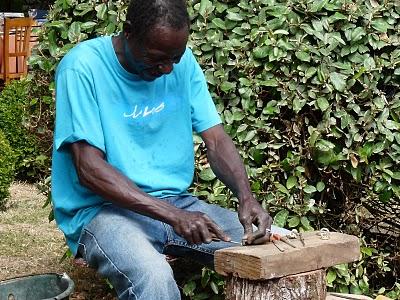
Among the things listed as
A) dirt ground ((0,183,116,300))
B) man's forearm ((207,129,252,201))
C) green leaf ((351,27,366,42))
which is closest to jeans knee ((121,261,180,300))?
man's forearm ((207,129,252,201))

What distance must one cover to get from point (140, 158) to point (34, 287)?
2.56 ft

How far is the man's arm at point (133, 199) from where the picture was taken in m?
3.54

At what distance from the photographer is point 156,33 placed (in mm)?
3674

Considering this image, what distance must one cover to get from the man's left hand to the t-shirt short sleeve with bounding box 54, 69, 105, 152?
0.68m

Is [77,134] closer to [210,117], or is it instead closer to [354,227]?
[210,117]

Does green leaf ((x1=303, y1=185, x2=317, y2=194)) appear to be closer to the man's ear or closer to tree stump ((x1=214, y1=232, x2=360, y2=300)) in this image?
tree stump ((x1=214, y1=232, x2=360, y2=300))

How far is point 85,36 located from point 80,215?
1.40 m

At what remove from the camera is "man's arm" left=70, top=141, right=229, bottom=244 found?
354 centimetres

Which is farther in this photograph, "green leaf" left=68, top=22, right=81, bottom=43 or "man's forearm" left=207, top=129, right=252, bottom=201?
"green leaf" left=68, top=22, right=81, bottom=43

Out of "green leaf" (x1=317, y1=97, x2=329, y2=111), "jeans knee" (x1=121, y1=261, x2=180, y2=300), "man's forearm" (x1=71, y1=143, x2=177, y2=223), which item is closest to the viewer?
"jeans knee" (x1=121, y1=261, x2=180, y2=300)

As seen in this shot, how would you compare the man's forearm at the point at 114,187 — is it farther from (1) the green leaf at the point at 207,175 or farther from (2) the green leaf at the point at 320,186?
(2) the green leaf at the point at 320,186

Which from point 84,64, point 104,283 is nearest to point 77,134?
point 84,64

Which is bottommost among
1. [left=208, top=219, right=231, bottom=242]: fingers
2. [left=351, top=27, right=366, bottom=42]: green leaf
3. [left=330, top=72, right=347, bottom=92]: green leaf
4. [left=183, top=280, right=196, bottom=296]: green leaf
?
[left=183, top=280, right=196, bottom=296]: green leaf

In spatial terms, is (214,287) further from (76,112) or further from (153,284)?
(76,112)
